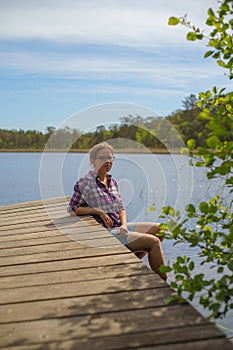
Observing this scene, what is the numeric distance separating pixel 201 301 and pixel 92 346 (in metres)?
0.51

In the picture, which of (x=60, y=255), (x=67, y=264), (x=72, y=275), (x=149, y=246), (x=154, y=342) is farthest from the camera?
(x=149, y=246)

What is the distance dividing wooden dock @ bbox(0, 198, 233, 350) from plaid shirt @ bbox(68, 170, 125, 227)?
0.46 meters

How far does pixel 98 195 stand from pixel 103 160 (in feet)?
0.93

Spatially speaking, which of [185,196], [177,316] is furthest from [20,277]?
[185,196]

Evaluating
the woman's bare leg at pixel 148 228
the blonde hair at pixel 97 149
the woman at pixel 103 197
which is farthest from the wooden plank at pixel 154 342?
the blonde hair at pixel 97 149

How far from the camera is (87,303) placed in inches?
87.7

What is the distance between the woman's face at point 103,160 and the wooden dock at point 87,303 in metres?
0.63

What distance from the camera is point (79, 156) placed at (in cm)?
465

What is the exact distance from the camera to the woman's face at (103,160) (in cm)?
396

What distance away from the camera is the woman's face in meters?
3.96

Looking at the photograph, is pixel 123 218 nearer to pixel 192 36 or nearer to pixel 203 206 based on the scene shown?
pixel 203 206

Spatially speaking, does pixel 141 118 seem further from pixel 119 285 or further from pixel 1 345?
pixel 1 345

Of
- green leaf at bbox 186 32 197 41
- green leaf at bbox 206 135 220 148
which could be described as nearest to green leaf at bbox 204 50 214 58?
green leaf at bbox 186 32 197 41

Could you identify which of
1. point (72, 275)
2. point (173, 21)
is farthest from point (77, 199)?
point (173, 21)
